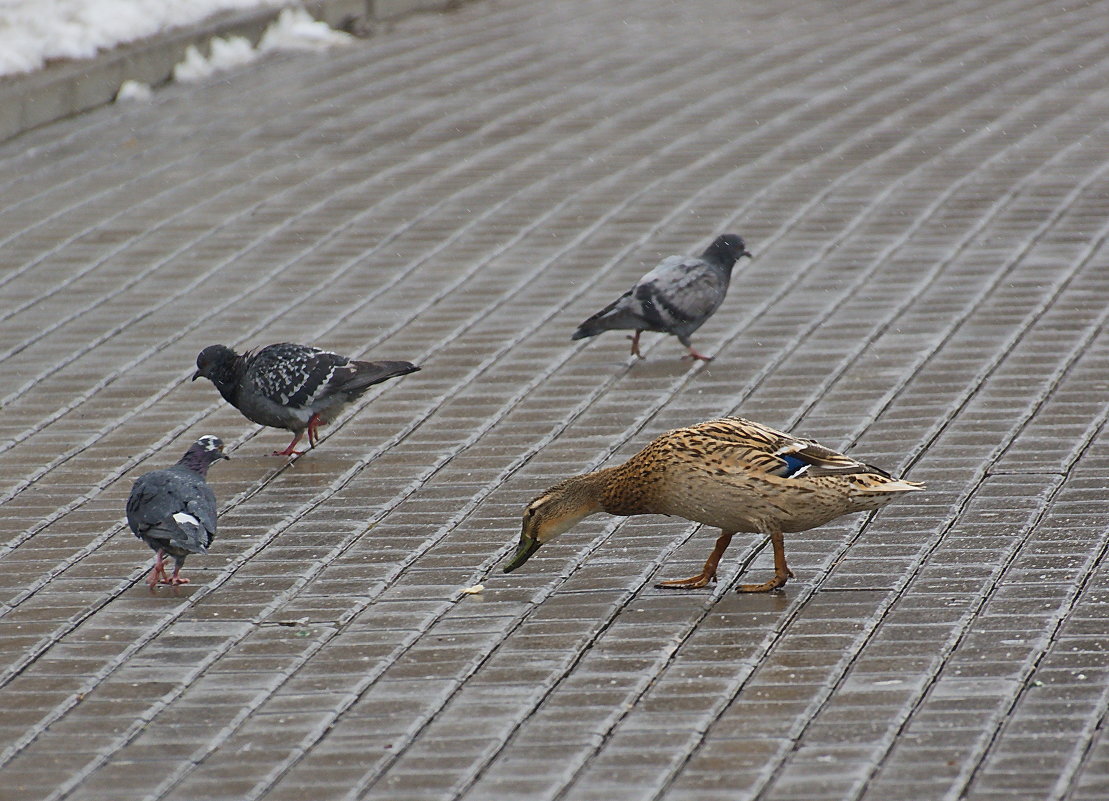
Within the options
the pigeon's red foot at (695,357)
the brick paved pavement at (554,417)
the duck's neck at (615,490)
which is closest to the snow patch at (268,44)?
the brick paved pavement at (554,417)

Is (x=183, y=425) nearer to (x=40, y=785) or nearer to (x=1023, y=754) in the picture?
(x=40, y=785)

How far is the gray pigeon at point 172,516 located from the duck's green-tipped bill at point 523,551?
46.0 inches

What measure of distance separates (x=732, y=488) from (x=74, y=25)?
1119 cm

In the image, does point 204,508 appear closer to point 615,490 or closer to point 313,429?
point 615,490

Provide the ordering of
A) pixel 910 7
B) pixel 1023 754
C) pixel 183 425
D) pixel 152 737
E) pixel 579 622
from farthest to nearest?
1. pixel 910 7
2. pixel 183 425
3. pixel 579 622
4. pixel 152 737
5. pixel 1023 754

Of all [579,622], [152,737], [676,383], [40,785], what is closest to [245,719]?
[152,737]

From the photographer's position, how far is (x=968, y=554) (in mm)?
6918

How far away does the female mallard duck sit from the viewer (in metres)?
6.48

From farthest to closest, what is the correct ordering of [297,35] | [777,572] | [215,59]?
[297,35], [215,59], [777,572]

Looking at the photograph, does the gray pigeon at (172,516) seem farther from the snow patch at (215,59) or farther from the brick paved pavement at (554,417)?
the snow patch at (215,59)

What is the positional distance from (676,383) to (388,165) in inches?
198

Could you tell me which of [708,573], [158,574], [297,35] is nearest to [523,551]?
[708,573]

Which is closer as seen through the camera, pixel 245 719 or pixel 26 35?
pixel 245 719

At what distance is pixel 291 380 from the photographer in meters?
8.37
